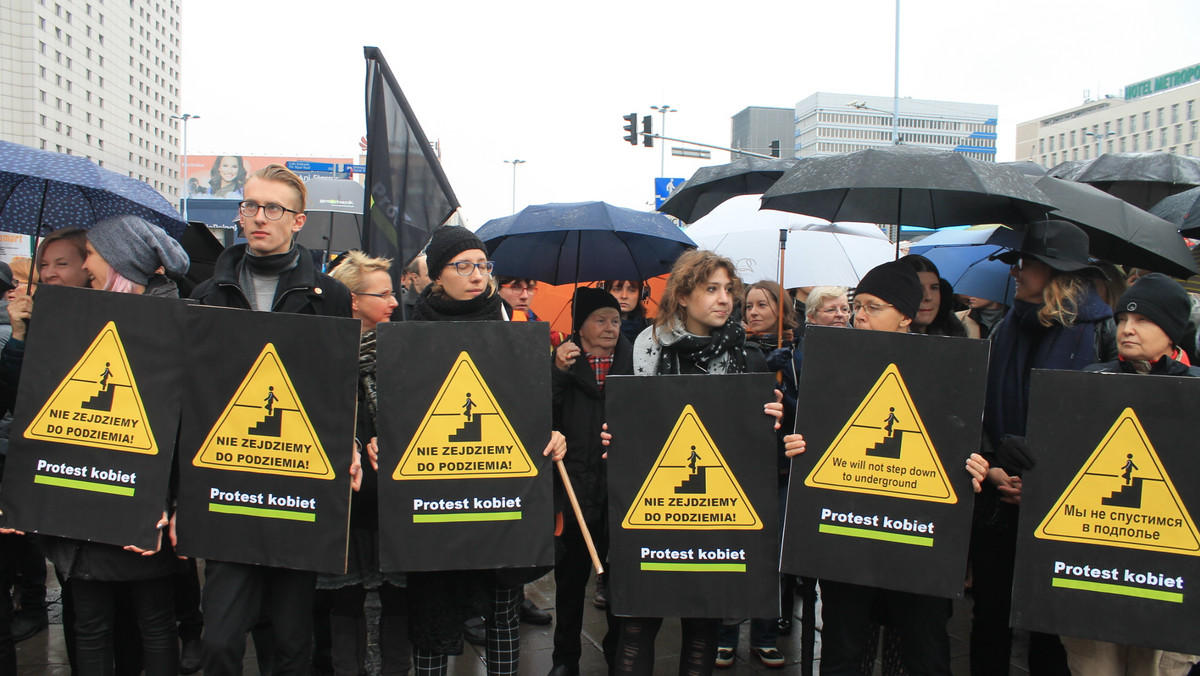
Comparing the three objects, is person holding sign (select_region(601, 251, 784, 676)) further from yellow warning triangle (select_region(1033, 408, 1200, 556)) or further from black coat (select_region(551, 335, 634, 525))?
yellow warning triangle (select_region(1033, 408, 1200, 556))

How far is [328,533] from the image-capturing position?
267 cm

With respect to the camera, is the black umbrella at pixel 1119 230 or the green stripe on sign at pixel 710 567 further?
the black umbrella at pixel 1119 230

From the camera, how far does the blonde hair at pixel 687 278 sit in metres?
3.28

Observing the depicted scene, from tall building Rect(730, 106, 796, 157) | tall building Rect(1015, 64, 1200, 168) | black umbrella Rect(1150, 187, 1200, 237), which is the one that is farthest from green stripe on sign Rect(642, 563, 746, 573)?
tall building Rect(1015, 64, 1200, 168)

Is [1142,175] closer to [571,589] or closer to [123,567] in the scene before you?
[571,589]

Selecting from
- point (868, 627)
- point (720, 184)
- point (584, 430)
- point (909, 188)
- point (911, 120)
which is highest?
point (911, 120)

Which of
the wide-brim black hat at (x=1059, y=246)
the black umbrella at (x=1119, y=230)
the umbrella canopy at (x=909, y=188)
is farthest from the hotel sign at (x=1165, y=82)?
the wide-brim black hat at (x=1059, y=246)

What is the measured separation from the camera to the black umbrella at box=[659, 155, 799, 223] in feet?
20.0

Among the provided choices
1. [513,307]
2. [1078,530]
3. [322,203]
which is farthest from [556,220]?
[322,203]

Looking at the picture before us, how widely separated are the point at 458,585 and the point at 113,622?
52.2 inches

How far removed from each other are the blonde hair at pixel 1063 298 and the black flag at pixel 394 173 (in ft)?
8.73

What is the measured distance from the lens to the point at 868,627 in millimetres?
2963

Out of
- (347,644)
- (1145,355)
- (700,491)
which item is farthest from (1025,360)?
(347,644)

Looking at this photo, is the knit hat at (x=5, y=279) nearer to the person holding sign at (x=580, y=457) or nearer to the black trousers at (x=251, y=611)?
the black trousers at (x=251, y=611)
